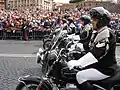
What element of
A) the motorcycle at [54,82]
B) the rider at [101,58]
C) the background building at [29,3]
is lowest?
the background building at [29,3]

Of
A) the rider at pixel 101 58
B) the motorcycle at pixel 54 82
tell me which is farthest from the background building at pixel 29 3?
A: the rider at pixel 101 58

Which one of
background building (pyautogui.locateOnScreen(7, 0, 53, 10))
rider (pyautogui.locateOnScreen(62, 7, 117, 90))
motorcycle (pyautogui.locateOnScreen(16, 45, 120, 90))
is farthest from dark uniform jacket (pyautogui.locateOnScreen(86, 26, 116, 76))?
background building (pyautogui.locateOnScreen(7, 0, 53, 10))

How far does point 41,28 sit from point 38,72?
10.6 m

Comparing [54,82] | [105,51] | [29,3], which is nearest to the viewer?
[105,51]

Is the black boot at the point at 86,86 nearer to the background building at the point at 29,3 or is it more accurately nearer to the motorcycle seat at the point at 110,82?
the motorcycle seat at the point at 110,82

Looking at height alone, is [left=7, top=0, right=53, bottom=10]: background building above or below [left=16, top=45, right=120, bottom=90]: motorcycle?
below

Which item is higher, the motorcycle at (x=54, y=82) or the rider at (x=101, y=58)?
the rider at (x=101, y=58)

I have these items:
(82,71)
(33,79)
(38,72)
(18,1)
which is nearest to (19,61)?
(38,72)

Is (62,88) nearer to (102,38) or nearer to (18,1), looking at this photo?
(102,38)

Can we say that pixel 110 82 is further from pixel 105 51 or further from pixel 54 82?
pixel 54 82

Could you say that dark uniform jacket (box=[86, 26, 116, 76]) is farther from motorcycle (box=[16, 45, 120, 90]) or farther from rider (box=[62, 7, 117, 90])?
motorcycle (box=[16, 45, 120, 90])

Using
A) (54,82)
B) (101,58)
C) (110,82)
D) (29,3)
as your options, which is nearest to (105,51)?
(101,58)

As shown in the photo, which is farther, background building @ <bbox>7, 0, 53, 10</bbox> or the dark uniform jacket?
background building @ <bbox>7, 0, 53, 10</bbox>

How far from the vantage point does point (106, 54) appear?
359cm
